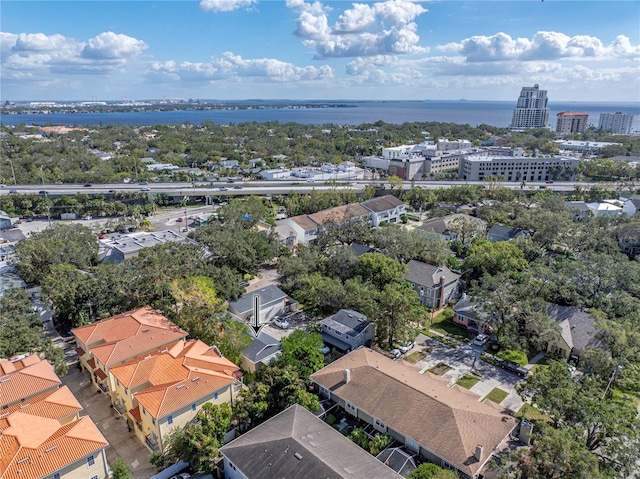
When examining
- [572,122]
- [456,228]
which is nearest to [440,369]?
[456,228]

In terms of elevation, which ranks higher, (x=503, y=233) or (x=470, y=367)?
(x=503, y=233)

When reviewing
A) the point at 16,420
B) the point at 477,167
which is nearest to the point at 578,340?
the point at 16,420

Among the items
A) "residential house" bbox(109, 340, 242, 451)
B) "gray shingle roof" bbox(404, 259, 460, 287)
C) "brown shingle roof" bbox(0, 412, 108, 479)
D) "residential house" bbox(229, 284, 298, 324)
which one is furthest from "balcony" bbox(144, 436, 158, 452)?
"gray shingle roof" bbox(404, 259, 460, 287)

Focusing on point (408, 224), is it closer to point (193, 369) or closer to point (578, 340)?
point (578, 340)

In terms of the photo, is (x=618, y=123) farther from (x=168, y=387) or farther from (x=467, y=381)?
(x=168, y=387)

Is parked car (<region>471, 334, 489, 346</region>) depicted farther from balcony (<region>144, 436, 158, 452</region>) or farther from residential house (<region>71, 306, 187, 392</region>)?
balcony (<region>144, 436, 158, 452</region>)

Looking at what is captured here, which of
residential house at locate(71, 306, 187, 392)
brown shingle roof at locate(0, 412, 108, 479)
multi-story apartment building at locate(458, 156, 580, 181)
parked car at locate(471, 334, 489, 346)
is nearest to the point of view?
brown shingle roof at locate(0, 412, 108, 479)
